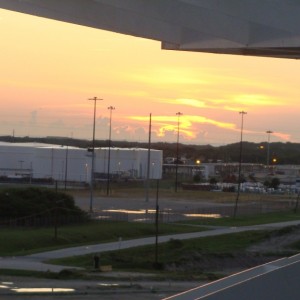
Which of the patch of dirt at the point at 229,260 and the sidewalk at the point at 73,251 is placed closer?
the sidewalk at the point at 73,251

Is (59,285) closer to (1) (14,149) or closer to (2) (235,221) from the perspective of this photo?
(2) (235,221)

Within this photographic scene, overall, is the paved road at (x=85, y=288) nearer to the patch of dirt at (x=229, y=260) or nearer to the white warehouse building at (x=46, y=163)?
the patch of dirt at (x=229, y=260)

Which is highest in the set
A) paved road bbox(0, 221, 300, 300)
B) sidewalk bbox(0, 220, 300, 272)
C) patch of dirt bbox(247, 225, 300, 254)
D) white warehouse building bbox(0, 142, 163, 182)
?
white warehouse building bbox(0, 142, 163, 182)

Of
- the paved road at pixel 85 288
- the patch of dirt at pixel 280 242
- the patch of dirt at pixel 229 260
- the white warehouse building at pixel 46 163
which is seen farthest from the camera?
the white warehouse building at pixel 46 163

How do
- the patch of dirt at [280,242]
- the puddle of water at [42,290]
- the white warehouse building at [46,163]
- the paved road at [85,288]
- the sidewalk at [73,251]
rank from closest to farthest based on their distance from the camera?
1. the paved road at [85,288]
2. the puddle of water at [42,290]
3. the sidewalk at [73,251]
4. the patch of dirt at [280,242]
5. the white warehouse building at [46,163]

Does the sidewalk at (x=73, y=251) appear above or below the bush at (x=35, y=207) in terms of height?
below

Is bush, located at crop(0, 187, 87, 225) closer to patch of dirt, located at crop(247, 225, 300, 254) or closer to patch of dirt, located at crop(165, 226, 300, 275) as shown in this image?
patch of dirt, located at crop(247, 225, 300, 254)

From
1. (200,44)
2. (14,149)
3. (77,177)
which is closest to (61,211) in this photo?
(200,44)

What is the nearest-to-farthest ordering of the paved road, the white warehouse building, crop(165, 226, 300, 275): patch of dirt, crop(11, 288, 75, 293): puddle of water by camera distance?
the paved road < crop(11, 288, 75, 293): puddle of water < crop(165, 226, 300, 275): patch of dirt < the white warehouse building

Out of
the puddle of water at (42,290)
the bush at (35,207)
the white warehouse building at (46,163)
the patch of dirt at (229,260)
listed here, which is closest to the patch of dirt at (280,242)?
the patch of dirt at (229,260)

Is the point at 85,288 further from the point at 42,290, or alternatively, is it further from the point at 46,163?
the point at 46,163

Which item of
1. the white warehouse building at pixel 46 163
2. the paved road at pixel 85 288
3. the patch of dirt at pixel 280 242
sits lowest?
the paved road at pixel 85 288

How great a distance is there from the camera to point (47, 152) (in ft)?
384

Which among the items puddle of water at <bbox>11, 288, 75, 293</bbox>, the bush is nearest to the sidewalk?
puddle of water at <bbox>11, 288, 75, 293</bbox>
